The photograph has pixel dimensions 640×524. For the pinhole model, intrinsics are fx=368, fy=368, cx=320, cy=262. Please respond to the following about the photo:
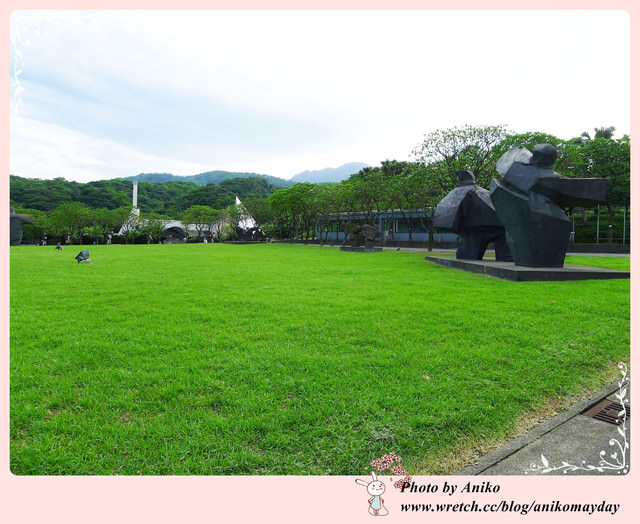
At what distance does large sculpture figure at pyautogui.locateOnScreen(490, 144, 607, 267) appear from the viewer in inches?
405

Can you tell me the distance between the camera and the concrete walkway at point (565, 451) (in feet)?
8.03

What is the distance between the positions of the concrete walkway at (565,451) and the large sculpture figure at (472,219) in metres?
12.5

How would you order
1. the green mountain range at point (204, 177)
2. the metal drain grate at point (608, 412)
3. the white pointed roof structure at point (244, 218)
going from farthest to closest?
1. the green mountain range at point (204, 177)
2. the white pointed roof structure at point (244, 218)
3. the metal drain grate at point (608, 412)

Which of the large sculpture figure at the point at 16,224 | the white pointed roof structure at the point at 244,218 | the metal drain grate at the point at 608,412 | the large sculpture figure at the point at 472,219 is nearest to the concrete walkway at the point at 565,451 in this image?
the metal drain grate at the point at 608,412

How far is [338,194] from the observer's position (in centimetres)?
3525

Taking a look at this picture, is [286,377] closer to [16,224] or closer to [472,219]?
[16,224]

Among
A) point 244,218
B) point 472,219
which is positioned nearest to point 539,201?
point 472,219

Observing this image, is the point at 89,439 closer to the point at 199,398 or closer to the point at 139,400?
the point at 139,400

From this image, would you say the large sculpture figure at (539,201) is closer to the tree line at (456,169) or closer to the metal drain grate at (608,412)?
the metal drain grate at (608,412)

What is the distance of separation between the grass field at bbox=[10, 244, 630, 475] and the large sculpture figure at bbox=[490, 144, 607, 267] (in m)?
3.98

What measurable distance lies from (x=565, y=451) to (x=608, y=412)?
92cm

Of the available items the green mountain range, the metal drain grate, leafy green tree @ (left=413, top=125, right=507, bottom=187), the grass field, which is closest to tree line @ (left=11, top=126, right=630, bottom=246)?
leafy green tree @ (left=413, top=125, right=507, bottom=187)

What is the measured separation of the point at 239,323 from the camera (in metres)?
5.55

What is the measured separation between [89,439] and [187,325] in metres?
2.81
